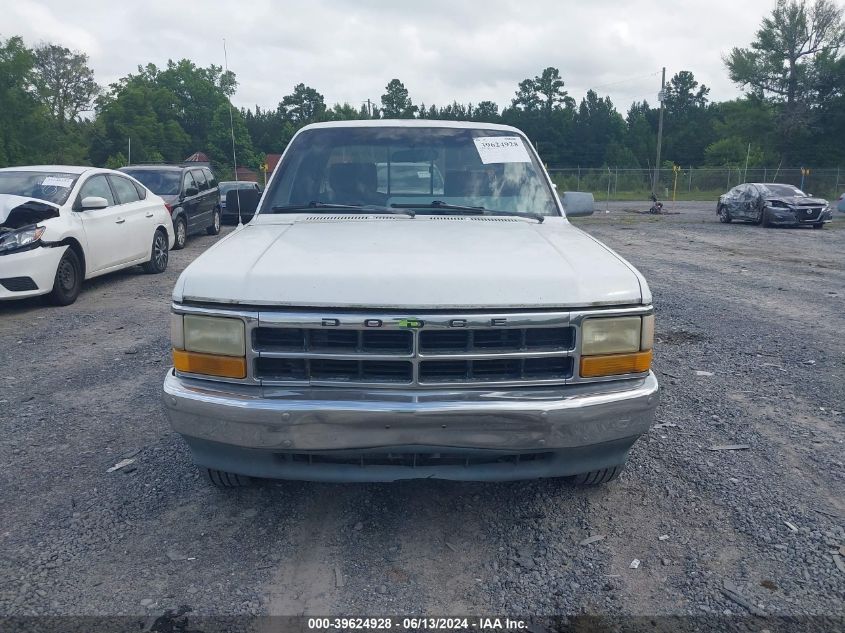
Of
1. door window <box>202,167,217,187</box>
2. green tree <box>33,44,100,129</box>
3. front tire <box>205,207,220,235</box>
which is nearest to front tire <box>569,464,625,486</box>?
front tire <box>205,207,220,235</box>

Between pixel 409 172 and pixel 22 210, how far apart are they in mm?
5693

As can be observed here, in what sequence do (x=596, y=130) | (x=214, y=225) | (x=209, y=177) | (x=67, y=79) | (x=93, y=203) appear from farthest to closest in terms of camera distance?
(x=596, y=130)
(x=67, y=79)
(x=214, y=225)
(x=209, y=177)
(x=93, y=203)

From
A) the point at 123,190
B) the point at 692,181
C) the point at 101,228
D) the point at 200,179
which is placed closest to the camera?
the point at 101,228

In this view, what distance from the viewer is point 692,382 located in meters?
5.32

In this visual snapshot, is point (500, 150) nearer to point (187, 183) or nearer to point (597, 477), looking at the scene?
point (597, 477)

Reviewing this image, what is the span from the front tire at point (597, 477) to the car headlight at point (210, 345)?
5.51ft

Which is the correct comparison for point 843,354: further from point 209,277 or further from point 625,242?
point 625,242

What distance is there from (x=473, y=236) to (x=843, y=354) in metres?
4.32

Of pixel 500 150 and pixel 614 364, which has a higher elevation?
pixel 500 150

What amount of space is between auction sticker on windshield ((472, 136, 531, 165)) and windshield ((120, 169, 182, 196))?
11.0 meters

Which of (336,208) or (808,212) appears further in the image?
(808,212)

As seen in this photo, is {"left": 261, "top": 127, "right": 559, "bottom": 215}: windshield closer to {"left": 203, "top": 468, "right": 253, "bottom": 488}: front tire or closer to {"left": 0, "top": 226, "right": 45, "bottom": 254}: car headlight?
{"left": 203, "top": 468, "right": 253, "bottom": 488}: front tire

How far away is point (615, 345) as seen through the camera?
285 cm

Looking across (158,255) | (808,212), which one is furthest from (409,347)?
→ (808,212)
